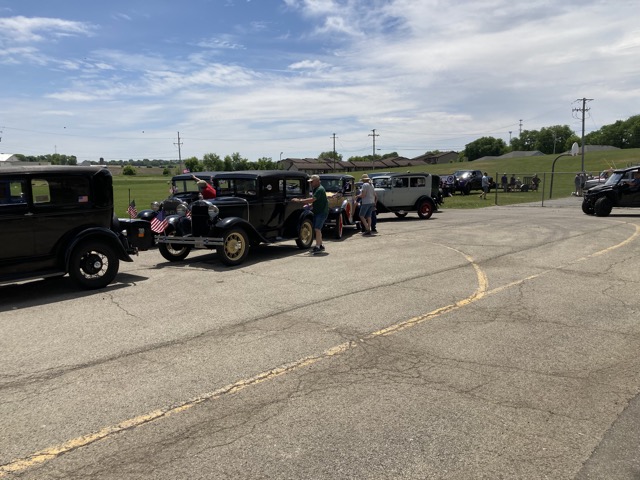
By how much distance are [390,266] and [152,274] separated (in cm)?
456

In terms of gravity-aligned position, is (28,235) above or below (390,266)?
above

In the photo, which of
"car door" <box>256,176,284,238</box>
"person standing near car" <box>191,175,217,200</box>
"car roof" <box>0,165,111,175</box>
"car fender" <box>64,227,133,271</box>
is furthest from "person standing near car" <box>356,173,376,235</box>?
"car roof" <box>0,165,111,175</box>

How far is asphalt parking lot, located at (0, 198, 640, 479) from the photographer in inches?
123

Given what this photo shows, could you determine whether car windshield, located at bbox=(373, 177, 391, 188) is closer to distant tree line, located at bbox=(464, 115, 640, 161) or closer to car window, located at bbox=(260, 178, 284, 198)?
car window, located at bbox=(260, 178, 284, 198)

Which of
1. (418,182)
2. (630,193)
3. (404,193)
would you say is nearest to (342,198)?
(404,193)

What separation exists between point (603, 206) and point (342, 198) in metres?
11.1

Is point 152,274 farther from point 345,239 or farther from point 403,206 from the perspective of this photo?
point 403,206

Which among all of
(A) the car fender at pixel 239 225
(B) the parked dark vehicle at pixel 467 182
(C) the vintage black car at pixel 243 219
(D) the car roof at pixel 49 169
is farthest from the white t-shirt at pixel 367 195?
(B) the parked dark vehicle at pixel 467 182

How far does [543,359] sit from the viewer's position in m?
4.73

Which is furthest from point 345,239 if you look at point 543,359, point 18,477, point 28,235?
point 18,477

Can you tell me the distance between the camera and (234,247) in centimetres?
988

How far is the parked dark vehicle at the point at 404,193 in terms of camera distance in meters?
19.8

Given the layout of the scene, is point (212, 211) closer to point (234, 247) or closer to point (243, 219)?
point (243, 219)

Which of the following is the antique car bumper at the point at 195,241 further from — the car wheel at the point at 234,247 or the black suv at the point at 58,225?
the black suv at the point at 58,225
